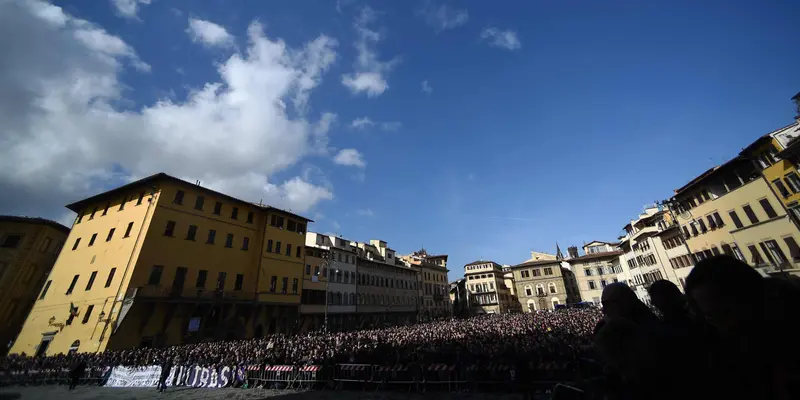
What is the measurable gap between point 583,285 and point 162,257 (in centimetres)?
6218

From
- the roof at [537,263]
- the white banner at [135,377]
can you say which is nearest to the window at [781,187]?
the white banner at [135,377]

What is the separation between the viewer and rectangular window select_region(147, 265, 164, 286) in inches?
963

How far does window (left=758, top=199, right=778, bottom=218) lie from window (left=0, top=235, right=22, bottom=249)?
67347 millimetres

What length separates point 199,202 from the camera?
29641 millimetres

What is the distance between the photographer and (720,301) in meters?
1.73

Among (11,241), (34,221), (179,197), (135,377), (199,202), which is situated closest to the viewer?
(135,377)

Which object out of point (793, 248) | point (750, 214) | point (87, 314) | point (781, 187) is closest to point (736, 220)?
point (750, 214)

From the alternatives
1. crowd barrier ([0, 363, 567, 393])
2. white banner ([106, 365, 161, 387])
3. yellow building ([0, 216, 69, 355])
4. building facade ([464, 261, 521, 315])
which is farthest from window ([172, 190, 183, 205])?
building facade ([464, 261, 521, 315])

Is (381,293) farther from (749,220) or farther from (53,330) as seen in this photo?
(749,220)

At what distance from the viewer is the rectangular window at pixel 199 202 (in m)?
29.3

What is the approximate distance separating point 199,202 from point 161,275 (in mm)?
7460

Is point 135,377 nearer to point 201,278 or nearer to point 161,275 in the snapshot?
point 161,275

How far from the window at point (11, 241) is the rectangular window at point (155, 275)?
21914 mm

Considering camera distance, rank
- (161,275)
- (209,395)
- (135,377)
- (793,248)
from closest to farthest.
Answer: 1. (209,395)
2. (135,377)
3. (793,248)
4. (161,275)
